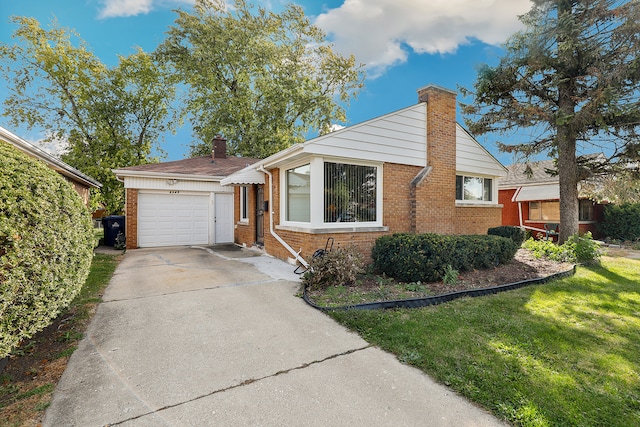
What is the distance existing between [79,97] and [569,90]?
24.3m

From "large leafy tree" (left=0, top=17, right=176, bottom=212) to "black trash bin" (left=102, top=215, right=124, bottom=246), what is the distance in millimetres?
5519

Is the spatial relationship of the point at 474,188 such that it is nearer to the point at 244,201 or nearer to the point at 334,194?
the point at 334,194

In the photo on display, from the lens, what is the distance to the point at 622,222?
48.1 ft

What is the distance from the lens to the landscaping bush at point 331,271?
576cm

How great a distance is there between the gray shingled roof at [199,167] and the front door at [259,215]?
10.1ft

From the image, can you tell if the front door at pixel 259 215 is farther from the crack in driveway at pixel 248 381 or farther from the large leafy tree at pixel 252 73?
the large leafy tree at pixel 252 73

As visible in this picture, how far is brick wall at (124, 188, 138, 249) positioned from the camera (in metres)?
11.3

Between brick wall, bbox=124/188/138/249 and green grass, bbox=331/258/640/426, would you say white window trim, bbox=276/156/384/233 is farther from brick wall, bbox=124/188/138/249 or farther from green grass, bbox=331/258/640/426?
brick wall, bbox=124/188/138/249

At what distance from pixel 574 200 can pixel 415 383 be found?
10.3 metres

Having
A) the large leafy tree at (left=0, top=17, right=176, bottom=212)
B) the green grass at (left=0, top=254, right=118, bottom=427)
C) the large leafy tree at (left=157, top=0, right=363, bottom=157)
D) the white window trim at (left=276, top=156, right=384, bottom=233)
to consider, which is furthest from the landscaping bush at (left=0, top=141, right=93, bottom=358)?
the large leafy tree at (left=157, top=0, right=363, bottom=157)

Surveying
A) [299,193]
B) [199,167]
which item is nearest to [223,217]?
[199,167]

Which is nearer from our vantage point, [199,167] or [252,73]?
[199,167]

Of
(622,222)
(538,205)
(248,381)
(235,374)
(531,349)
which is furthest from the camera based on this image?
(538,205)

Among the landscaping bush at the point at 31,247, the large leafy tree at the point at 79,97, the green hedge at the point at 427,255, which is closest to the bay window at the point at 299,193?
the green hedge at the point at 427,255
